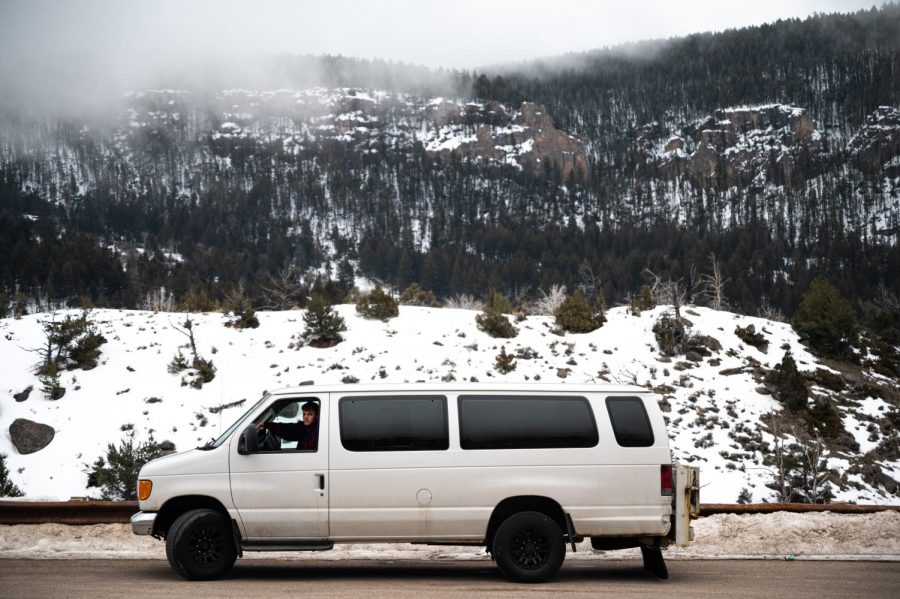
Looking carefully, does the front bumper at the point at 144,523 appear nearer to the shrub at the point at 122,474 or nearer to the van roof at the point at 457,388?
the van roof at the point at 457,388

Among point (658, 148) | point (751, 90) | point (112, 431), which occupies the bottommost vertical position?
point (112, 431)

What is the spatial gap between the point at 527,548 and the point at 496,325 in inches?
1154

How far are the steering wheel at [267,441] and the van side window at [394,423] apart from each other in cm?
75

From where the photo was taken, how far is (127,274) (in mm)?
92375

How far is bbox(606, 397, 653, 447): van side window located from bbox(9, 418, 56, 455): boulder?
25.1m

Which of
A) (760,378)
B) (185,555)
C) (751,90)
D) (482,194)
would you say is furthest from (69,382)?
(751,90)

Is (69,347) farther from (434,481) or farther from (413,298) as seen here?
(434,481)

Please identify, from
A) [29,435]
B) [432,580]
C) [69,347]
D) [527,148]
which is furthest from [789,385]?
[527,148]

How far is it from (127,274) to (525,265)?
59500 millimetres

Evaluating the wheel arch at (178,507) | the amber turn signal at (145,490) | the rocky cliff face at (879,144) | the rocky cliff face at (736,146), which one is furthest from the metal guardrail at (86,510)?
the rocky cliff face at (879,144)

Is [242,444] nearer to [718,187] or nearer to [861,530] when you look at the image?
[861,530]

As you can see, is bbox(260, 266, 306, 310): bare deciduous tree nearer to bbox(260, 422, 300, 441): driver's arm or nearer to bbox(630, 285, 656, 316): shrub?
bbox(630, 285, 656, 316): shrub

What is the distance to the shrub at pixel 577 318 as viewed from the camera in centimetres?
3775

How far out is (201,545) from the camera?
784 centimetres
